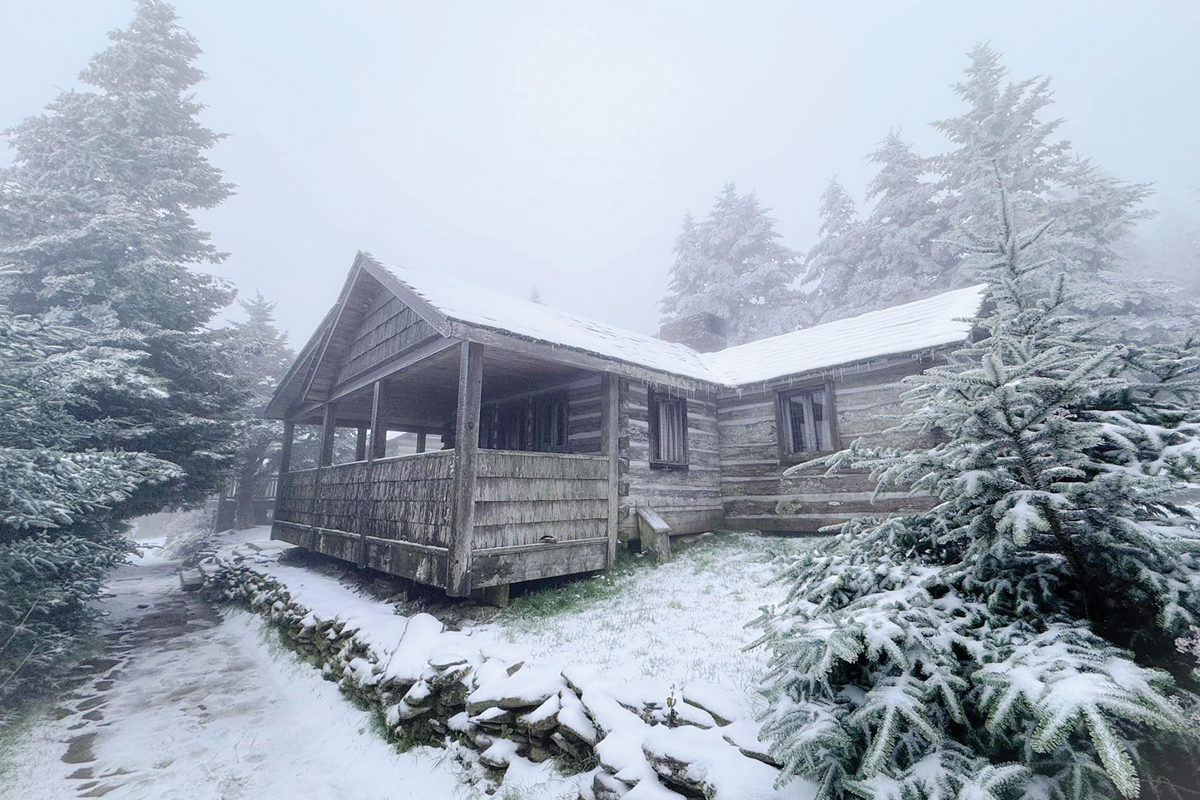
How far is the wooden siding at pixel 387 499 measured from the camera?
7840mm

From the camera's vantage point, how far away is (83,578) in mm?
8445

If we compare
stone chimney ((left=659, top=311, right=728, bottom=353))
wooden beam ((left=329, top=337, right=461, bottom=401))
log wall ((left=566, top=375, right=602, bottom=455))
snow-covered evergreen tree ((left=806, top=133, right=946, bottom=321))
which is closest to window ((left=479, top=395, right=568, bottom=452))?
log wall ((left=566, top=375, right=602, bottom=455))

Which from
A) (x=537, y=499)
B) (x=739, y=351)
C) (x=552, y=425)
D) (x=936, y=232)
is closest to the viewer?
(x=537, y=499)

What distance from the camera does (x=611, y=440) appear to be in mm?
9523

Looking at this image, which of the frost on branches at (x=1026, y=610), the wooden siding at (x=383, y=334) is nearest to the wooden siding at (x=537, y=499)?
the wooden siding at (x=383, y=334)

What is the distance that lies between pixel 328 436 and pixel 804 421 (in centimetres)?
1155

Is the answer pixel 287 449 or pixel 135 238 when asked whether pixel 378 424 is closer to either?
pixel 287 449

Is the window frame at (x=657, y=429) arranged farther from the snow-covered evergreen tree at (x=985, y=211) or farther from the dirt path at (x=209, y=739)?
the snow-covered evergreen tree at (x=985, y=211)

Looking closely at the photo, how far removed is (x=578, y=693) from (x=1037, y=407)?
4.06 m

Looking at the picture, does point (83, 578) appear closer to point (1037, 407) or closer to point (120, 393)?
point (120, 393)

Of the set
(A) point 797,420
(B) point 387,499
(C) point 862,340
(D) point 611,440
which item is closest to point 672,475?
(D) point 611,440

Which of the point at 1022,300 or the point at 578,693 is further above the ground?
the point at 1022,300

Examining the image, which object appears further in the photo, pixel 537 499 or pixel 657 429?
pixel 657 429

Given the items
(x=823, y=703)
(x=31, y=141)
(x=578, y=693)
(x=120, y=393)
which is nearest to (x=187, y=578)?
(x=120, y=393)
